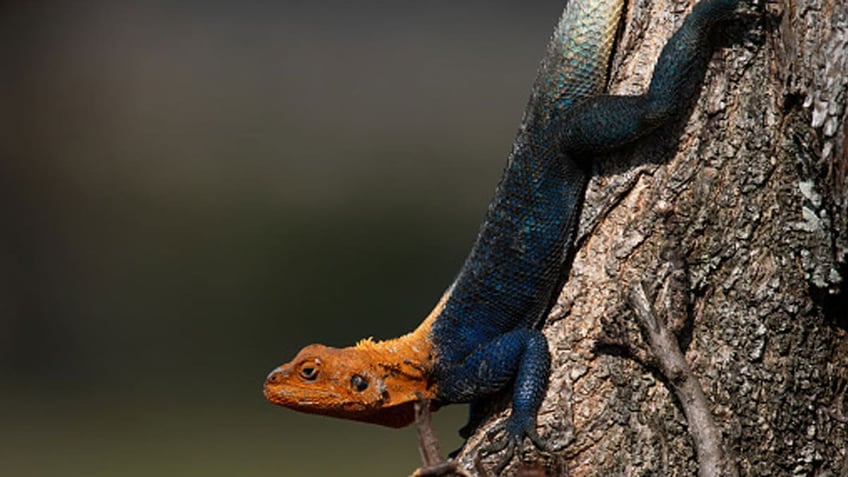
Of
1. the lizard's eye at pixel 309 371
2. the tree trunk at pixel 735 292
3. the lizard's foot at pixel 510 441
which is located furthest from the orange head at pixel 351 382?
the tree trunk at pixel 735 292

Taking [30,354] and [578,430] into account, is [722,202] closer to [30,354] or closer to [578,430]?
[578,430]

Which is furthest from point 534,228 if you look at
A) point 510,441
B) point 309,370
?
point 309,370

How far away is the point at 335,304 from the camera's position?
25.0ft

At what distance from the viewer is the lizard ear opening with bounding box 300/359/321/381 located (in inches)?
117

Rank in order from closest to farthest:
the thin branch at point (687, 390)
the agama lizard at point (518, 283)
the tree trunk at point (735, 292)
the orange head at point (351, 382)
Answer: the thin branch at point (687, 390)
the tree trunk at point (735, 292)
the agama lizard at point (518, 283)
the orange head at point (351, 382)

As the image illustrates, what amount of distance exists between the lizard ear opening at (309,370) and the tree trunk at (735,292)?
73 cm

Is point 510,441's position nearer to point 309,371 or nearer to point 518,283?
point 518,283

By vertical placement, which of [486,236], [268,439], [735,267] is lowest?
[735,267]

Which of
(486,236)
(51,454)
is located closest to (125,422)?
(51,454)

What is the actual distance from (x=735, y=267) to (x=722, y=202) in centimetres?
14

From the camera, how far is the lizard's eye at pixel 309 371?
9.71ft

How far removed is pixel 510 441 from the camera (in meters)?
2.62

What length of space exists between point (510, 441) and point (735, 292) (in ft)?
2.03

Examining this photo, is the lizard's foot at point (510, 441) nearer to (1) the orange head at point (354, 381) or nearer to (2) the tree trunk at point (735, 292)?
(2) the tree trunk at point (735, 292)
